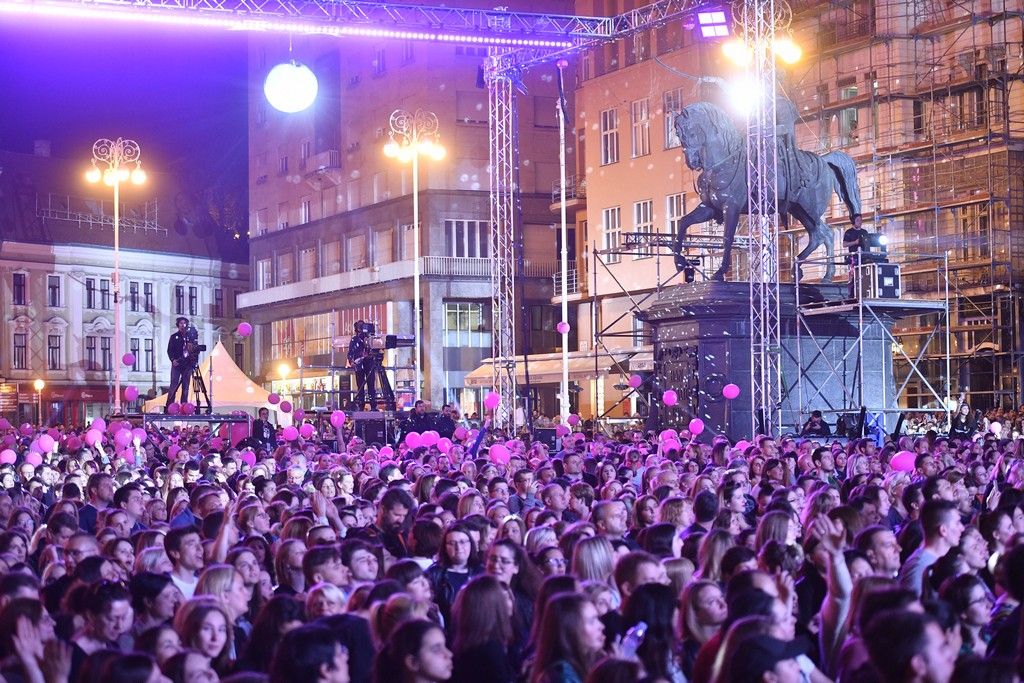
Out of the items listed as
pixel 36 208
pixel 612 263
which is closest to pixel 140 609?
pixel 612 263

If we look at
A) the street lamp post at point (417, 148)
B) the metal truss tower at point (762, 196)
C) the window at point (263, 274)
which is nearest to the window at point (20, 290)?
the window at point (263, 274)

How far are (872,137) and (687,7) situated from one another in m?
18.9

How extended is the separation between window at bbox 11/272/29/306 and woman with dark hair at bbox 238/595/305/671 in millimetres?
74007

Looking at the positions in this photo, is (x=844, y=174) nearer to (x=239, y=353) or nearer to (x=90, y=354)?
(x=90, y=354)

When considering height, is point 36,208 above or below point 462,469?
above

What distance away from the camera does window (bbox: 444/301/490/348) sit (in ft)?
202

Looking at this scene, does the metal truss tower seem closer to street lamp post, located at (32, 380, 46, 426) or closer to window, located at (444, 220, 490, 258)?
window, located at (444, 220, 490, 258)

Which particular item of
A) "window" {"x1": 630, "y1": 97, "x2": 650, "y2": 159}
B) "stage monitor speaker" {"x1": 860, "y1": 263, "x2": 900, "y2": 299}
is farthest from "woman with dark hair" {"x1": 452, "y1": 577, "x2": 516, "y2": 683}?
"window" {"x1": 630, "y1": 97, "x2": 650, "y2": 159}

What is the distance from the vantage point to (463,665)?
22.0ft

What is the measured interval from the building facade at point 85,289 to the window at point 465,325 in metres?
20.8

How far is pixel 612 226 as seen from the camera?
54.1 metres

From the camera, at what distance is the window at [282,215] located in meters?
74.2

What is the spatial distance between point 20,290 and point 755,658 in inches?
3022

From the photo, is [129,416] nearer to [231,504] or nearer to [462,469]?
[462,469]
